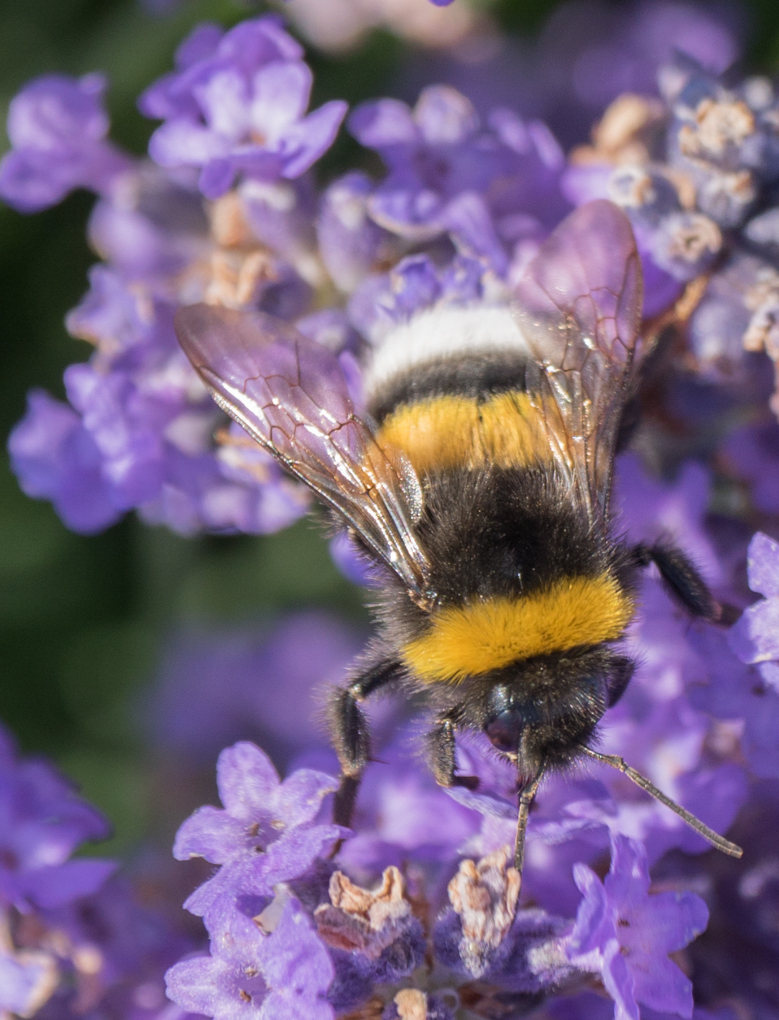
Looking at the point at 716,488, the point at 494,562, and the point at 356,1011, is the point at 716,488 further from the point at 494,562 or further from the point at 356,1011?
the point at 356,1011

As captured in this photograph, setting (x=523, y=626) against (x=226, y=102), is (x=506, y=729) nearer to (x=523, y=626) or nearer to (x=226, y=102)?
(x=523, y=626)

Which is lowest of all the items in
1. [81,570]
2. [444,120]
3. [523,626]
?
[81,570]

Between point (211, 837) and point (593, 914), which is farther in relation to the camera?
point (211, 837)

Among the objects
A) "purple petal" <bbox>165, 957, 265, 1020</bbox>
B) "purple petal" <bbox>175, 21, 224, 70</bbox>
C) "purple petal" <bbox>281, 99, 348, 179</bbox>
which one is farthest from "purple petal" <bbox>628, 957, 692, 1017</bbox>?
"purple petal" <bbox>175, 21, 224, 70</bbox>

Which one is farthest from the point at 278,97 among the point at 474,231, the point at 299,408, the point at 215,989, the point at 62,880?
the point at 215,989

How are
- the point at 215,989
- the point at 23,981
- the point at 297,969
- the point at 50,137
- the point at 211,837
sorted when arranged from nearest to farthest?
the point at 297,969
the point at 215,989
the point at 211,837
the point at 23,981
the point at 50,137

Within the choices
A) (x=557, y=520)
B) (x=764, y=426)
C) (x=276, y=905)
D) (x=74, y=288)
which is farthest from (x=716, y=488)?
(x=74, y=288)

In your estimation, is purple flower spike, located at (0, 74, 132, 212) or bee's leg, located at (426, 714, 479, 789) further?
purple flower spike, located at (0, 74, 132, 212)

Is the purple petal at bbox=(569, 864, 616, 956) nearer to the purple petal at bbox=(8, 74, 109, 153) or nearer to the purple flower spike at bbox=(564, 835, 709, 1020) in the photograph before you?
the purple flower spike at bbox=(564, 835, 709, 1020)
